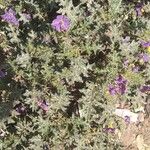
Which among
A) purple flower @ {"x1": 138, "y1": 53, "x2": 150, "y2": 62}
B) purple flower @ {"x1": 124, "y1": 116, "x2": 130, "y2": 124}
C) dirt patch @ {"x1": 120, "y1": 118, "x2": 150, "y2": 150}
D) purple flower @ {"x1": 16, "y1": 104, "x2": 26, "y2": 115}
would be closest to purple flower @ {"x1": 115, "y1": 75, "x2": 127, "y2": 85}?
purple flower @ {"x1": 138, "y1": 53, "x2": 150, "y2": 62}

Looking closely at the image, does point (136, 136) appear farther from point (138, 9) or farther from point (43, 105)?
point (138, 9)

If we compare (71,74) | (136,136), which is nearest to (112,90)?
(71,74)

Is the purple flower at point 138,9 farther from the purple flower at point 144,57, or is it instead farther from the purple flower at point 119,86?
the purple flower at point 119,86

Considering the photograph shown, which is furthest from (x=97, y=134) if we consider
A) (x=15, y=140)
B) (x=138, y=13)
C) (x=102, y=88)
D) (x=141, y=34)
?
(x=138, y=13)

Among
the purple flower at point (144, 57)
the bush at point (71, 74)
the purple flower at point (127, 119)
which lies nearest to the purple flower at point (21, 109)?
the bush at point (71, 74)

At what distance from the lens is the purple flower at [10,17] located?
3.91m

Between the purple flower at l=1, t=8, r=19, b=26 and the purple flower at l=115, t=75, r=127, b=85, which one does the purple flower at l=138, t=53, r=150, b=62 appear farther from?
the purple flower at l=1, t=8, r=19, b=26

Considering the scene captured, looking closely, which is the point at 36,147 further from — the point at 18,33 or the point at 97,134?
the point at 18,33

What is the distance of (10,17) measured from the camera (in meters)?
3.94

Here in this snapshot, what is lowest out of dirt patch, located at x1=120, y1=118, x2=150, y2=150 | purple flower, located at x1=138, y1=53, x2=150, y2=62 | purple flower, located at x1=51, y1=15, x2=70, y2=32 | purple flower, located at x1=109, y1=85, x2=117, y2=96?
dirt patch, located at x1=120, y1=118, x2=150, y2=150

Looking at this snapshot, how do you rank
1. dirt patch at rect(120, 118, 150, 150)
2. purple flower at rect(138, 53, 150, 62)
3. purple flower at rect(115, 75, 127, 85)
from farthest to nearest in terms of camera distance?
dirt patch at rect(120, 118, 150, 150) → purple flower at rect(138, 53, 150, 62) → purple flower at rect(115, 75, 127, 85)

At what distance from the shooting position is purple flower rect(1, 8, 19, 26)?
3.91 meters

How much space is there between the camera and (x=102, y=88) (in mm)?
3779

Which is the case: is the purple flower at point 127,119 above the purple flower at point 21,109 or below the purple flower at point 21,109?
below
